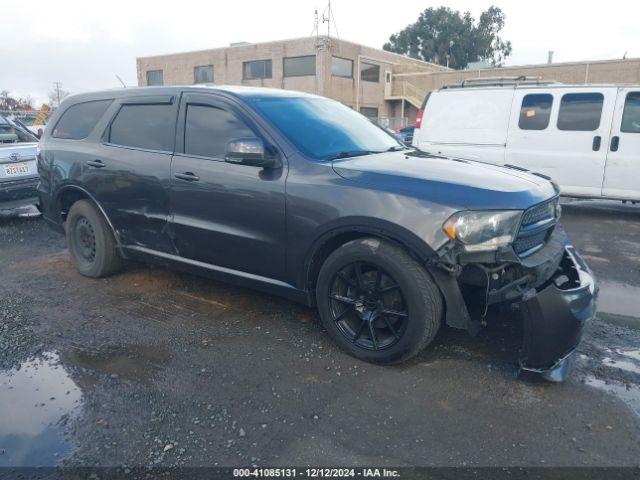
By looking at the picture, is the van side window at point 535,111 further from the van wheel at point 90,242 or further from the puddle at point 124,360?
the puddle at point 124,360

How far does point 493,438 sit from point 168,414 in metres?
1.77

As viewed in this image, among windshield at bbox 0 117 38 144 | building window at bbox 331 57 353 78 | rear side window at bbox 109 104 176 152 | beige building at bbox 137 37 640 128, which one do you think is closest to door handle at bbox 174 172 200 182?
rear side window at bbox 109 104 176 152

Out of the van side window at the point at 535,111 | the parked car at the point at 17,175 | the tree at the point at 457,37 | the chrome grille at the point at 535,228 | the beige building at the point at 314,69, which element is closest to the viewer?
the chrome grille at the point at 535,228

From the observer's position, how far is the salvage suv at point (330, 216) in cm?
290

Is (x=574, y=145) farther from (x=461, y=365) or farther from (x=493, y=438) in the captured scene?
(x=493, y=438)

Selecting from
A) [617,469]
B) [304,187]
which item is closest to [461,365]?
[617,469]

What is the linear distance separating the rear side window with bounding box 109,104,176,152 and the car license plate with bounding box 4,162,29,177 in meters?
3.53

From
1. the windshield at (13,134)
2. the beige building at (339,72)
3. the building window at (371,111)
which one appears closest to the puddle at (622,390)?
the windshield at (13,134)

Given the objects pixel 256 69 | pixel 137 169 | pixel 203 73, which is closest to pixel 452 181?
pixel 137 169

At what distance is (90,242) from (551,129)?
7.07 m

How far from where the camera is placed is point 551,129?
806 cm

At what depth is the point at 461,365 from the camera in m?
3.28

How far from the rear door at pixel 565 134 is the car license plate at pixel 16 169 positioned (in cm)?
763

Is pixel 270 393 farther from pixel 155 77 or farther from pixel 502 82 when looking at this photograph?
pixel 155 77
